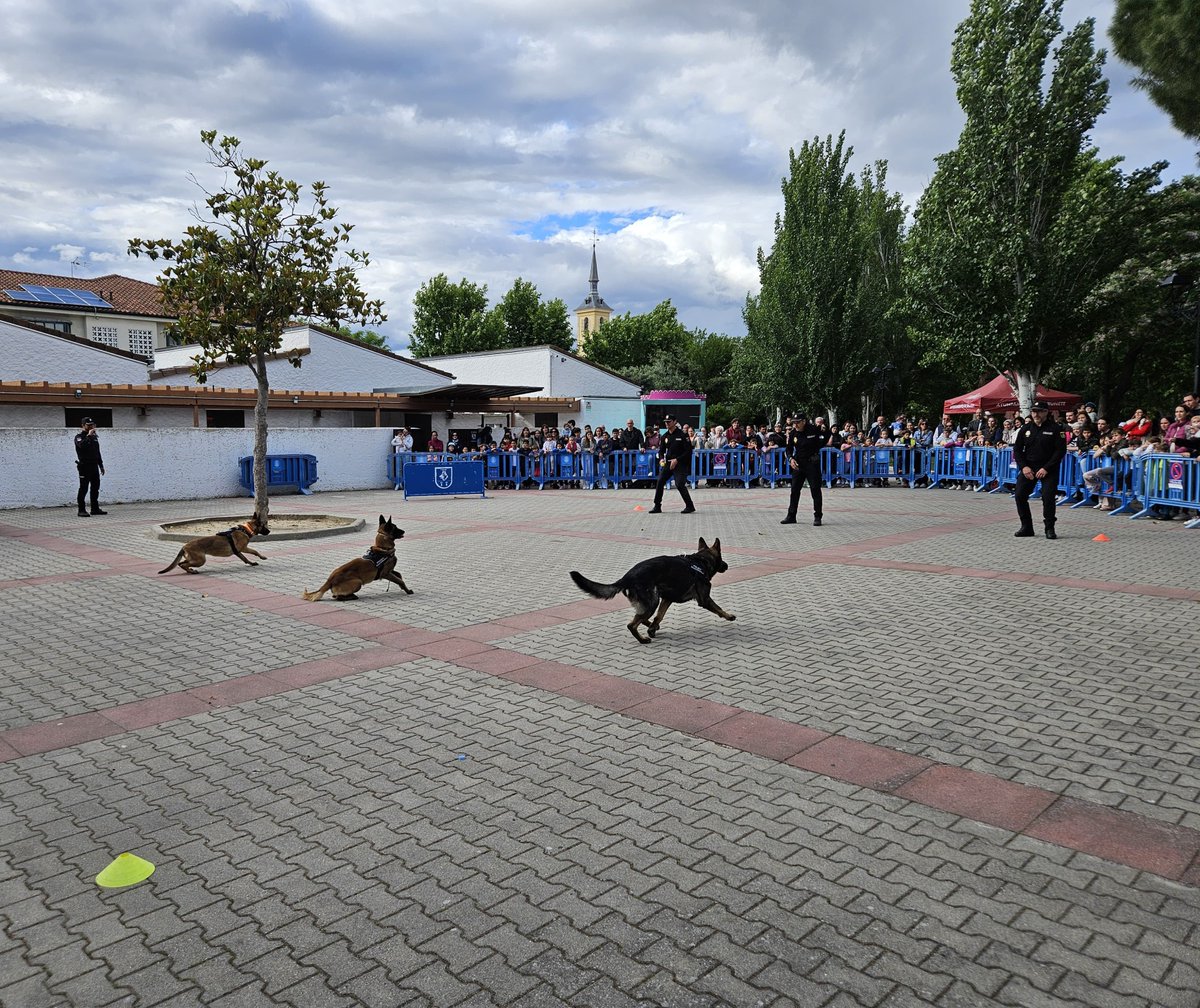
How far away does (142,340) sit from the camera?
48.7 m

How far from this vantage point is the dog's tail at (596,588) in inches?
238

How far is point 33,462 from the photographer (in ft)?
61.9

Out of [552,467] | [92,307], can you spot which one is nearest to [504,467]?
[552,467]

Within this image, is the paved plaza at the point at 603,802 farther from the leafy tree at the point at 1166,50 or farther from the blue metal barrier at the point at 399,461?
the blue metal barrier at the point at 399,461

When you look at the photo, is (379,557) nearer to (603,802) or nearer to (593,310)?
(603,802)

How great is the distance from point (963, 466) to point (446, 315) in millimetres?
54389

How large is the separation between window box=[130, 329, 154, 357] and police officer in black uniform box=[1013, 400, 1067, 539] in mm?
48066

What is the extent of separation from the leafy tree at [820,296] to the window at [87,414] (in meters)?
26.6

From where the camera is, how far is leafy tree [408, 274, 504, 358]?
223 ft

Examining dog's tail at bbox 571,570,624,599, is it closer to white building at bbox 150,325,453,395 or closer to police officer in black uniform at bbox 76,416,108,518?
police officer in black uniform at bbox 76,416,108,518

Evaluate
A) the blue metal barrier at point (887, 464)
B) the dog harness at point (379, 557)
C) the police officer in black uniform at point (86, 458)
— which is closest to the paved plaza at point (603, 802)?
the dog harness at point (379, 557)

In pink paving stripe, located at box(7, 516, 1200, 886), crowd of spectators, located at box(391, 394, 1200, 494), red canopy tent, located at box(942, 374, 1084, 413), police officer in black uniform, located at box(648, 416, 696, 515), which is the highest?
red canopy tent, located at box(942, 374, 1084, 413)

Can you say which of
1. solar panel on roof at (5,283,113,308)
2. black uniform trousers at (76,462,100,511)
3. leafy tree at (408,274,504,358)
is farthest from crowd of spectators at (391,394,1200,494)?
leafy tree at (408,274,504,358)

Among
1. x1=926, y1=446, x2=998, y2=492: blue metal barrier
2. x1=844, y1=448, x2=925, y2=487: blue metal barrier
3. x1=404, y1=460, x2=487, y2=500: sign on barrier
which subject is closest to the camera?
x1=404, y1=460, x2=487, y2=500: sign on barrier
